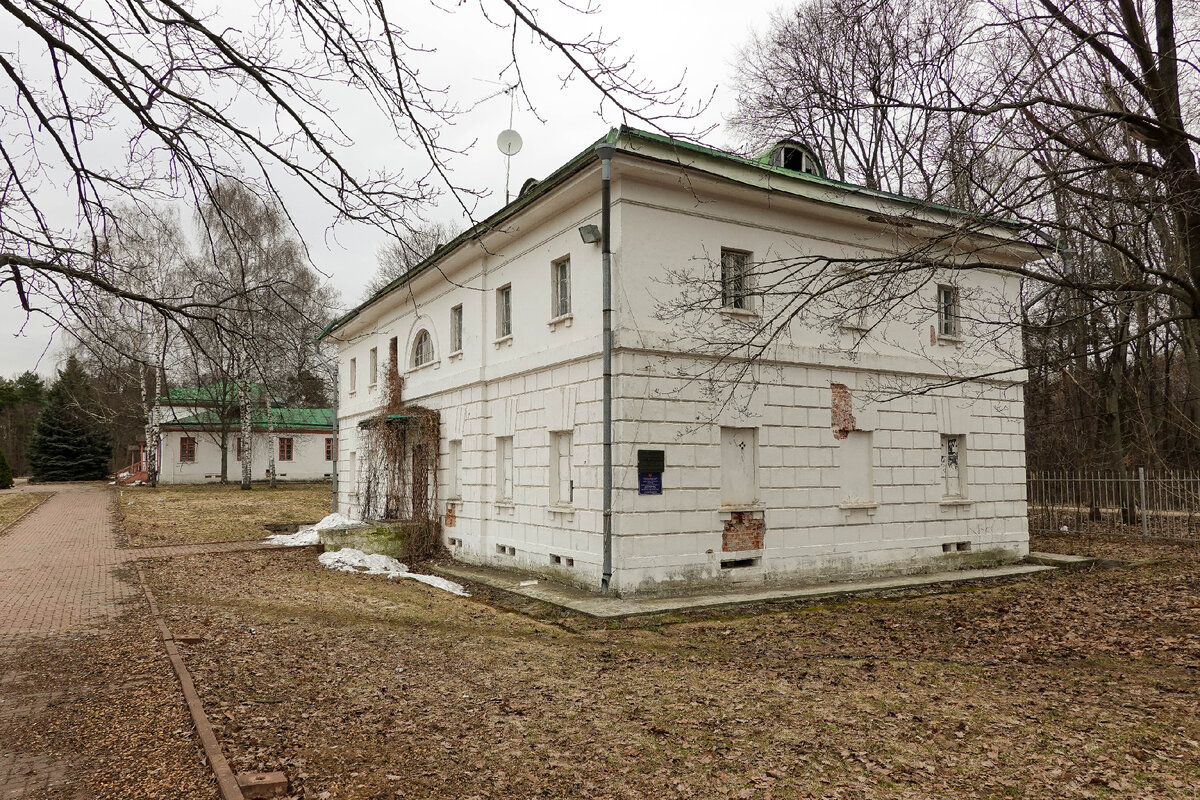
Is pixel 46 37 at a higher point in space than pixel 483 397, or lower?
higher

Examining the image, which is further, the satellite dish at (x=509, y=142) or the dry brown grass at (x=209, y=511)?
the dry brown grass at (x=209, y=511)

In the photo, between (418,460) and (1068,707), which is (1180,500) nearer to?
(1068,707)

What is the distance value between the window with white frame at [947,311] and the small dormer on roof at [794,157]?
3503 millimetres

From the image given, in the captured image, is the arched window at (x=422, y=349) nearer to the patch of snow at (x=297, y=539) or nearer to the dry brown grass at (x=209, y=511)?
the patch of snow at (x=297, y=539)

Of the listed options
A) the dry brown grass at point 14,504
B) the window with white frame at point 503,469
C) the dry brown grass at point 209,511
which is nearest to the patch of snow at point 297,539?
the dry brown grass at point 209,511

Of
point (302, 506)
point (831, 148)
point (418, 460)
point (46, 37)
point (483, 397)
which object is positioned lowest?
point (302, 506)

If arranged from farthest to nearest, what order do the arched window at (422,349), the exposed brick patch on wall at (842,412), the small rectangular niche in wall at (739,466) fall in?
the arched window at (422,349) < the exposed brick patch on wall at (842,412) < the small rectangular niche in wall at (739,466)

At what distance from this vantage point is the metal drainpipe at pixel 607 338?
11602 mm

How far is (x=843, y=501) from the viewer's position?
13.9 meters

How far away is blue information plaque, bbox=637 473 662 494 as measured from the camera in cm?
1173

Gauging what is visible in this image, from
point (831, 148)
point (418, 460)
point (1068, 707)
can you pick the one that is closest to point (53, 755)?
point (1068, 707)

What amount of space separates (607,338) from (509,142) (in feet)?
24.5

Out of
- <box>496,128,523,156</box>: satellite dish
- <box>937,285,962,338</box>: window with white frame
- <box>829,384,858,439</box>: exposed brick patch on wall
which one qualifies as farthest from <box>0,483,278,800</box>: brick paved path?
<box>937,285,962,338</box>: window with white frame

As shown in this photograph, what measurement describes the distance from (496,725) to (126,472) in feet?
173
